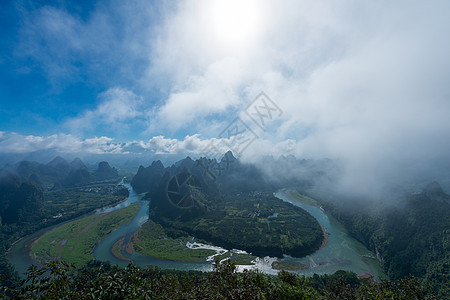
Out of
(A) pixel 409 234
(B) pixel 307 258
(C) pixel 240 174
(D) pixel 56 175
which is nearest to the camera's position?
(B) pixel 307 258

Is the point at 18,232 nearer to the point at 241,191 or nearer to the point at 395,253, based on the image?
the point at 241,191

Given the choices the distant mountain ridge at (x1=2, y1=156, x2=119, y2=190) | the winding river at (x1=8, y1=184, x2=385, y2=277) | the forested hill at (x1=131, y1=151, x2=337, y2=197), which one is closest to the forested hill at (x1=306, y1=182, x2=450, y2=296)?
the winding river at (x1=8, y1=184, x2=385, y2=277)

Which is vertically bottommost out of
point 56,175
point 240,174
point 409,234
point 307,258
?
point 307,258

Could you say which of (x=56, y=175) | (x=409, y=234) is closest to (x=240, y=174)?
(x=409, y=234)

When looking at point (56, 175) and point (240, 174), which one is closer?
point (240, 174)

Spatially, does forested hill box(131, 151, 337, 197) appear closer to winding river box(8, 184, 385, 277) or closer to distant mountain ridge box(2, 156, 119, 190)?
distant mountain ridge box(2, 156, 119, 190)

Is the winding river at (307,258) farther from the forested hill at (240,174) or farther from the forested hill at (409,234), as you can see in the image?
the forested hill at (240,174)

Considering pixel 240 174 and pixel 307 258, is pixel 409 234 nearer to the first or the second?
pixel 307 258

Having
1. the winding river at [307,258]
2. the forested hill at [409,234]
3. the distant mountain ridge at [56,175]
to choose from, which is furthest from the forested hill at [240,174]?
the forested hill at [409,234]

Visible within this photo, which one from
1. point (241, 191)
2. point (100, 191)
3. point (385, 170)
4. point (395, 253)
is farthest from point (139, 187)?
point (385, 170)
